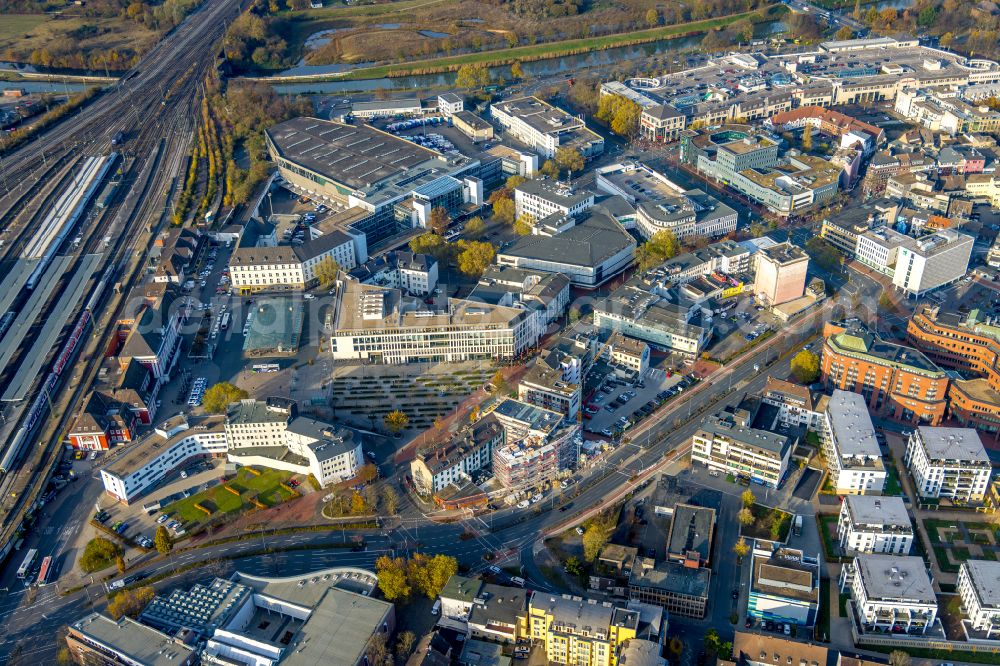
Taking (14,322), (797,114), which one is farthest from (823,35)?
(14,322)

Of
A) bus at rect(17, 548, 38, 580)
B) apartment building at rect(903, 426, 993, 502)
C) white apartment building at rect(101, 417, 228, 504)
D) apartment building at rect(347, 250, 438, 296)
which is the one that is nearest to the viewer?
bus at rect(17, 548, 38, 580)

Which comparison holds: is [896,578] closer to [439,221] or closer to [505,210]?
[505,210]

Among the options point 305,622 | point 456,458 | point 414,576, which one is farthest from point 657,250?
point 305,622

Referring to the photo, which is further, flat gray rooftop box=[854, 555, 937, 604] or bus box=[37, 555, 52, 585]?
bus box=[37, 555, 52, 585]

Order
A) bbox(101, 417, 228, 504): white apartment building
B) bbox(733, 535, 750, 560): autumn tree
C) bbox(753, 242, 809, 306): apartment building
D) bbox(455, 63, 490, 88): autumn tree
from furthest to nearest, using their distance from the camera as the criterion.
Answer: bbox(455, 63, 490, 88): autumn tree → bbox(753, 242, 809, 306): apartment building → bbox(101, 417, 228, 504): white apartment building → bbox(733, 535, 750, 560): autumn tree

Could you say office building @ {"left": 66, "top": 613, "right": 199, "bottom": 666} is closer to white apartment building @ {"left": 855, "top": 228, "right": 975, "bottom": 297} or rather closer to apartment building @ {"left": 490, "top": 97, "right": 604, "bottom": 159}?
white apartment building @ {"left": 855, "top": 228, "right": 975, "bottom": 297}

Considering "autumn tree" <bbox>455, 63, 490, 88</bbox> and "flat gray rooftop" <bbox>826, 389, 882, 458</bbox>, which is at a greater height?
"autumn tree" <bbox>455, 63, 490, 88</bbox>

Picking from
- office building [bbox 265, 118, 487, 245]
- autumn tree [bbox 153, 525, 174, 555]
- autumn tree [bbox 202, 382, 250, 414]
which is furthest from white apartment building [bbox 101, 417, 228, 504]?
office building [bbox 265, 118, 487, 245]
